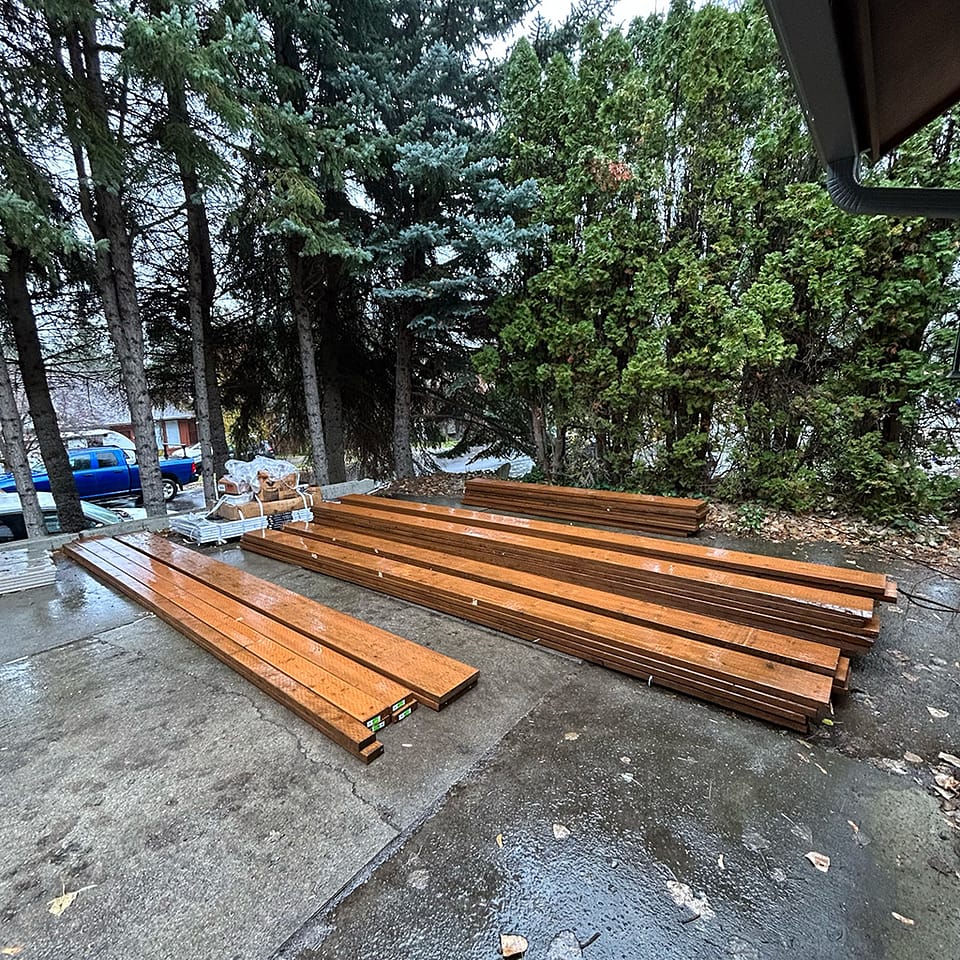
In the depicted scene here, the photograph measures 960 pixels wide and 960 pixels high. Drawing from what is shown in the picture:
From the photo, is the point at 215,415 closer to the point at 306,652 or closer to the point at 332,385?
the point at 332,385

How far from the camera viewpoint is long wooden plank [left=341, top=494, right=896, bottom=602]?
9.55 feet

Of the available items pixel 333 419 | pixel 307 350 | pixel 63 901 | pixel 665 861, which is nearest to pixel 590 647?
pixel 665 861

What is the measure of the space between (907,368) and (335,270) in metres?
7.42

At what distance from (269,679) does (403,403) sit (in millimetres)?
5896

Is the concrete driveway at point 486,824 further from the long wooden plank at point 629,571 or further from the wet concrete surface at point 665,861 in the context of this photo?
the long wooden plank at point 629,571

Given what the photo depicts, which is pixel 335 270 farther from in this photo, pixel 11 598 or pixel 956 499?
pixel 956 499

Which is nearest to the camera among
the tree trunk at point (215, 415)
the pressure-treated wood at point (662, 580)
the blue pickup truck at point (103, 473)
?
the pressure-treated wood at point (662, 580)

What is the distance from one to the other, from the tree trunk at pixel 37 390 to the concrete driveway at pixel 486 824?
16.8ft

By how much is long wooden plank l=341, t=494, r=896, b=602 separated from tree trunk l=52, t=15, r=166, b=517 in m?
3.27

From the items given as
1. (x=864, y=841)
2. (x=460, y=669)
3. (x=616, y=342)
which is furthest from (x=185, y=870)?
(x=616, y=342)

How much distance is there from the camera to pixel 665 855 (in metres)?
1.59

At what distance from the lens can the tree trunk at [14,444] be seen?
15.8 ft

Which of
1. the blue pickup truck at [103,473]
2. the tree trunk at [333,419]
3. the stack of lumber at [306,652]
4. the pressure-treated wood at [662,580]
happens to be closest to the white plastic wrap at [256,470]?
the stack of lumber at [306,652]

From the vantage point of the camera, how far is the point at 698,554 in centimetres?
361
